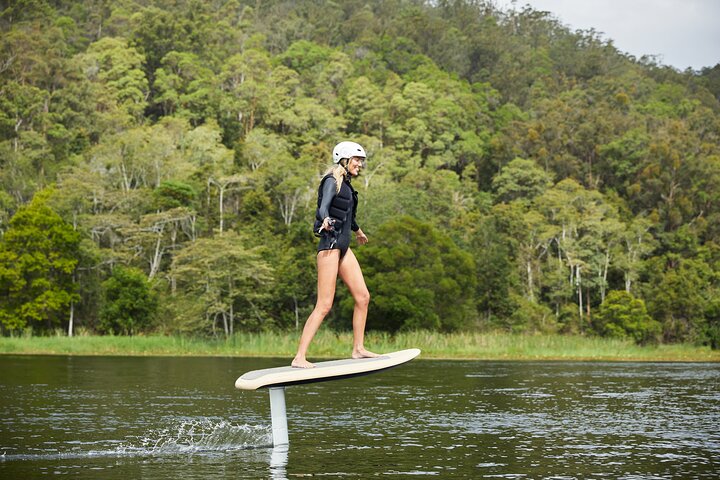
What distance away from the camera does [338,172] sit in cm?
1291

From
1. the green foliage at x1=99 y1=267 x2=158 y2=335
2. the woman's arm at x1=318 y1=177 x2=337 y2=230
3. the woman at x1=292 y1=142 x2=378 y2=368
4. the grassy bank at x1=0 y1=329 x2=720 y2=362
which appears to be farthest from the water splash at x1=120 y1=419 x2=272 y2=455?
the green foliage at x1=99 y1=267 x2=158 y2=335

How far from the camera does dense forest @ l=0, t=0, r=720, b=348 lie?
59344mm

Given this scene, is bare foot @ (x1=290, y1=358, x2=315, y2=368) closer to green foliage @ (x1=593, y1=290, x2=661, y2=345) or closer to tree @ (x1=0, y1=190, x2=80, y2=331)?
tree @ (x1=0, y1=190, x2=80, y2=331)

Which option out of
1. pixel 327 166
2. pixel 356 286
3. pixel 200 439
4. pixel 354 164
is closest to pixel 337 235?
pixel 356 286

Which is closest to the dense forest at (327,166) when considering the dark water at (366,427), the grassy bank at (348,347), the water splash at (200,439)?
the grassy bank at (348,347)

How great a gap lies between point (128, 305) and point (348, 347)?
16674mm

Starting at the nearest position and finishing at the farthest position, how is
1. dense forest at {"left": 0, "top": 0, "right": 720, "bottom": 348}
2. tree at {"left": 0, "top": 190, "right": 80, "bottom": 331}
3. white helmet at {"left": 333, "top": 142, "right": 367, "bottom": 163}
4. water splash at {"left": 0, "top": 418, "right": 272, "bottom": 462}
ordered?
white helmet at {"left": 333, "top": 142, "right": 367, "bottom": 163}, water splash at {"left": 0, "top": 418, "right": 272, "bottom": 462}, tree at {"left": 0, "top": 190, "right": 80, "bottom": 331}, dense forest at {"left": 0, "top": 0, "right": 720, "bottom": 348}


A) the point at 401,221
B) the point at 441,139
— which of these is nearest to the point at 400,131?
the point at 441,139

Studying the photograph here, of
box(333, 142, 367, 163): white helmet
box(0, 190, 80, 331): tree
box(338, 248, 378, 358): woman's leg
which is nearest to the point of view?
box(333, 142, 367, 163): white helmet

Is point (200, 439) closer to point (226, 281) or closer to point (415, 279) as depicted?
point (226, 281)

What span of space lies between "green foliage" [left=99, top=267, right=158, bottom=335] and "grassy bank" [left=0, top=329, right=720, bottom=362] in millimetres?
6559

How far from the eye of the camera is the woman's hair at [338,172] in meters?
12.9

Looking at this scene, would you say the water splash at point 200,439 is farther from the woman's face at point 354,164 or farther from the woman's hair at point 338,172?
the woman's face at point 354,164

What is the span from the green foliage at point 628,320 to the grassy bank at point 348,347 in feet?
41.9
